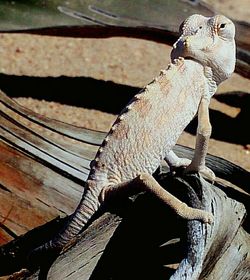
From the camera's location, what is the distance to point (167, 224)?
2.95 meters

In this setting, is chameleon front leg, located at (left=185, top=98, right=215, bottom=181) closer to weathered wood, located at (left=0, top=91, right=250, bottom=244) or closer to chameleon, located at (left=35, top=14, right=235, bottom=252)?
chameleon, located at (left=35, top=14, right=235, bottom=252)

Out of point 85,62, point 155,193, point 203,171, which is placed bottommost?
point 155,193

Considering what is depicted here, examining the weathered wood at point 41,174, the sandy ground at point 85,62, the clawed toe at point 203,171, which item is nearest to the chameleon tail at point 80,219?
the clawed toe at point 203,171

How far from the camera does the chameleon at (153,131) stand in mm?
2932

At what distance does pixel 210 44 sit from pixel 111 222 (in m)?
0.65

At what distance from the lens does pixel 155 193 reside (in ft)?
9.27

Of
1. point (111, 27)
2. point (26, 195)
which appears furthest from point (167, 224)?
point (111, 27)

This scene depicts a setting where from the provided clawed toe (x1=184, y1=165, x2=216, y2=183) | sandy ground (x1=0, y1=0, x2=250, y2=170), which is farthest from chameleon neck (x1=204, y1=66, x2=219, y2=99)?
sandy ground (x1=0, y1=0, x2=250, y2=170)

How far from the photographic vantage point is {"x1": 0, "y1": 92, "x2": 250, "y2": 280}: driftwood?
2.88 m

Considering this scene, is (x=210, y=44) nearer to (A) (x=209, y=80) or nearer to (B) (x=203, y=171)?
(A) (x=209, y=80)

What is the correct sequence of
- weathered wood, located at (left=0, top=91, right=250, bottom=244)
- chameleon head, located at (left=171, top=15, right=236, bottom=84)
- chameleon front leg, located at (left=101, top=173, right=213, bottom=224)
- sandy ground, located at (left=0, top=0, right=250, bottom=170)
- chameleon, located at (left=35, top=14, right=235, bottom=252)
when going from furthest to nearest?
1. sandy ground, located at (left=0, top=0, right=250, bottom=170)
2. weathered wood, located at (left=0, top=91, right=250, bottom=244)
3. chameleon head, located at (left=171, top=15, right=236, bottom=84)
4. chameleon, located at (left=35, top=14, right=235, bottom=252)
5. chameleon front leg, located at (left=101, top=173, right=213, bottom=224)

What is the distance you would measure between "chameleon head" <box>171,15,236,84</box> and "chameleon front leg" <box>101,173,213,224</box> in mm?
454

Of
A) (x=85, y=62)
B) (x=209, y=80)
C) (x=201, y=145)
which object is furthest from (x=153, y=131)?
(x=85, y=62)

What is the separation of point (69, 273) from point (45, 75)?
3.11 meters
